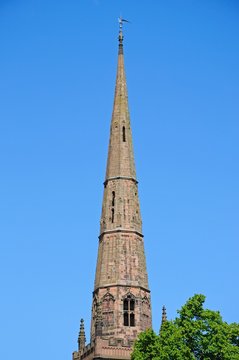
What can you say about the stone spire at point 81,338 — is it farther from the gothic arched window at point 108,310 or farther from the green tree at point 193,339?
the green tree at point 193,339

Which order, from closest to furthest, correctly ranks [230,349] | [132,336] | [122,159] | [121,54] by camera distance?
[230,349]
[132,336]
[122,159]
[121,54]

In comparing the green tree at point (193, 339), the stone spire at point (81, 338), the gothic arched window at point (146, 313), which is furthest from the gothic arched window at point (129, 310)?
the green tree at point (193, 339)

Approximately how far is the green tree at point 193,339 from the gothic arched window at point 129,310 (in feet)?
52.6

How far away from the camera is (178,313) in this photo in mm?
65125

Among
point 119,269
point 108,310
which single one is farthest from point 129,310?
point 119,269

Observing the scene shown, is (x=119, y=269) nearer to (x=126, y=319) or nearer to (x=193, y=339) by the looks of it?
(x=126, y=319)

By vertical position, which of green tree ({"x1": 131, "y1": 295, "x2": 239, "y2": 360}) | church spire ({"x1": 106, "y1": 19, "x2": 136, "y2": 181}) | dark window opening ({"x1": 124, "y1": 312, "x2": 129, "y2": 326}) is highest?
church spire ({"x1": 106, "y1": 19, "x2": 136, "y2": 181})

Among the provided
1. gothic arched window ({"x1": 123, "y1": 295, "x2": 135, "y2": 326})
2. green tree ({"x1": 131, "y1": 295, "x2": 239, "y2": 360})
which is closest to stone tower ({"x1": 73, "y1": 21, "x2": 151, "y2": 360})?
gothic arched window ({"x1": 123, "y1": 295, "x2": 135, "y2": 326})

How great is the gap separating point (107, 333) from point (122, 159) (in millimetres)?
17470

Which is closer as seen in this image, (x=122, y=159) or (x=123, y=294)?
(x=123, y=294)

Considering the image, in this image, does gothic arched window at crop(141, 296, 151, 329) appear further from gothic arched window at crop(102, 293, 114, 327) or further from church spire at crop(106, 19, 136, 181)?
church spire at crop(106, 19, 136, 181)

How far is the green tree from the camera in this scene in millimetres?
62031

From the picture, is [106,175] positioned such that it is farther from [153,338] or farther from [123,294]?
[153,338]

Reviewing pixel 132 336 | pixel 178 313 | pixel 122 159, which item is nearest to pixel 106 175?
pixel 122 159
